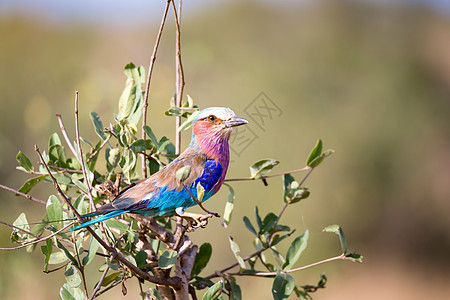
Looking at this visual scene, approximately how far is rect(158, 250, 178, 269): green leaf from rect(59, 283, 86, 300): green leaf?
11.4 inches

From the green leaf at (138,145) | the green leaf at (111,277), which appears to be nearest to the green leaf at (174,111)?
the green leaf at (138,145)

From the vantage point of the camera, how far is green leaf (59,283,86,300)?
1828mm

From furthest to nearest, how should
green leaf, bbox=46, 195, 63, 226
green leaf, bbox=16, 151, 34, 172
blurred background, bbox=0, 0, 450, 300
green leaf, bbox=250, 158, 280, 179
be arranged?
1. blurred background, bbox=0, 0, 450, 300
2. green leaf, bbox=250, 158, 280, 179
3. green leaf, bbox=16, 151, 34, 172
4. green leaf, bbox=46, 195, 63, 226

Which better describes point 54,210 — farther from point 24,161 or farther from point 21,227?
point 24,161

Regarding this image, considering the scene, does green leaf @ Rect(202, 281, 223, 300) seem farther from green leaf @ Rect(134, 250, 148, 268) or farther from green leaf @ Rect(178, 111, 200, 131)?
green leaf @ Rect(178, 111, 200, 131)

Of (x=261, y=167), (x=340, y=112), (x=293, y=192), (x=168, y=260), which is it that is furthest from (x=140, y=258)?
(x=340, y=112)

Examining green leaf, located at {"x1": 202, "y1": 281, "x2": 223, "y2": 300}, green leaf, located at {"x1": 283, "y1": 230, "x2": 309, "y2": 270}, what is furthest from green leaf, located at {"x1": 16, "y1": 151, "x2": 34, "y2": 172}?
green leaf, located at {"x1": 283, "y1": 230, "x2": 309, "y2": 270}

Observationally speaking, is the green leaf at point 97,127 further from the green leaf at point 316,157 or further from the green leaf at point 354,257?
the green leaf at point 354,257

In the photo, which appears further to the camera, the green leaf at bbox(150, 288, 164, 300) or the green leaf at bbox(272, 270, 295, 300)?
the green leaf at bbox(272, 270, 295, 300)

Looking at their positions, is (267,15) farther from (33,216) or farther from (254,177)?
(254,177)

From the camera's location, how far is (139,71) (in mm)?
2402

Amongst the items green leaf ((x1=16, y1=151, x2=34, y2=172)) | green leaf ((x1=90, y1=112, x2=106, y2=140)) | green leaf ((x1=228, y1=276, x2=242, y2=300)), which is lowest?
green leaf ((x1=228, y1=276, x2=242, y2=300))

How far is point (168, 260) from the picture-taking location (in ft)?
6.23

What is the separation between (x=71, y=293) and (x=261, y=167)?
96 cm
